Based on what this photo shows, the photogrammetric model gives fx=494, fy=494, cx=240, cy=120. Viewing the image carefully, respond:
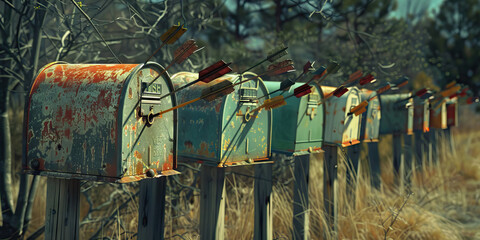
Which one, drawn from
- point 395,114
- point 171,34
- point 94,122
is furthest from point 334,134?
point 94,122

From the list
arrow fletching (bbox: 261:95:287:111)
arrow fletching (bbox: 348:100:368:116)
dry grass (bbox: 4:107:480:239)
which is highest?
arrow fletching (bbox: 348:100:368:116)

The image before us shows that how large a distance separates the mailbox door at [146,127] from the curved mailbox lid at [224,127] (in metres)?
0.41

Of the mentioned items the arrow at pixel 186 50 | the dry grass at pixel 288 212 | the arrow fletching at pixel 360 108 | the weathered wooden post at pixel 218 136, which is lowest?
the dry grass at pixel 288 212

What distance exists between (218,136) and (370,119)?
2283 mm

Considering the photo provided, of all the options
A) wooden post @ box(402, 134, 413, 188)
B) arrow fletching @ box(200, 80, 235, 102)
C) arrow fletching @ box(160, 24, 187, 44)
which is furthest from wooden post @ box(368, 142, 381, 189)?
arrow fletching @ box(160, 24, 187, 44)

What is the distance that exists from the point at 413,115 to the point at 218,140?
3.92m

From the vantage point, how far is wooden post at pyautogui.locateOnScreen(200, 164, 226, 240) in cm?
294

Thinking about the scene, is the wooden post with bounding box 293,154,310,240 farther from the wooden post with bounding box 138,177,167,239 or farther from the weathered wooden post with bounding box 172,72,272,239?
the wooden post with bounding box 138,177,167,239

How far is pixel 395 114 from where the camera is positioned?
5.60 meters

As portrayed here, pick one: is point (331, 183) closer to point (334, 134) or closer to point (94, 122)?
point (334, 134)

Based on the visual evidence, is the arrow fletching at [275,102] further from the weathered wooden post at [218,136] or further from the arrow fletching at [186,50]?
the arrow fletching at [186,50]

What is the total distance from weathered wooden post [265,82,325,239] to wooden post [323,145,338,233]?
1.05ft

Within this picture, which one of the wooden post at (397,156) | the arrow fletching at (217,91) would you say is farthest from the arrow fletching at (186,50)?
the wooden post at (397,156)

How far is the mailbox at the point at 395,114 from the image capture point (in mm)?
5480
